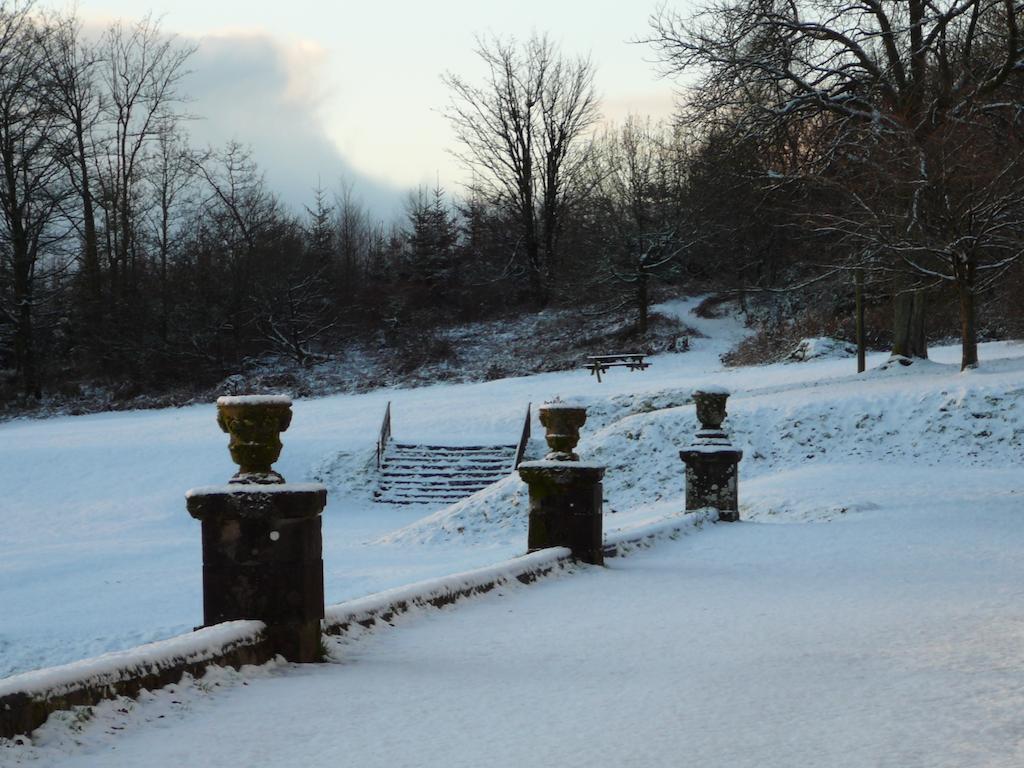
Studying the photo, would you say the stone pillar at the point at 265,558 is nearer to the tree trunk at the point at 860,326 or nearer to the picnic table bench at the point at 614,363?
the tree trunk at the point at 860,326

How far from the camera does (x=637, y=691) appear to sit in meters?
4.40

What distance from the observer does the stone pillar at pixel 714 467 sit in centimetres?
1285

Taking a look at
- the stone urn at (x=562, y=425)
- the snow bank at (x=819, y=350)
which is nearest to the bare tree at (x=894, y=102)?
the snow bank at (x=819, y=350)

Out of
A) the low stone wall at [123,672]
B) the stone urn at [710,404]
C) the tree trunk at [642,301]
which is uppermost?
the tree trunk at [642,301]

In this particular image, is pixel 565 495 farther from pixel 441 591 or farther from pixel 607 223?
pixel 607 223

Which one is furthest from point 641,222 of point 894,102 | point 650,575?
point 650,575

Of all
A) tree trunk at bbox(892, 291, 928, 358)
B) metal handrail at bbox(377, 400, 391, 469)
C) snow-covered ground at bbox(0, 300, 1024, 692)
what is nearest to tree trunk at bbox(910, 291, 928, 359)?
tree trunk at bbox(892, 291, 928, 358)

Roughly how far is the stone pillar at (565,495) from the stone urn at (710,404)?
3.99m

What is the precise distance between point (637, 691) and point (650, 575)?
13.7 ft

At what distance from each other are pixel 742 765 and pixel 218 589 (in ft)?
9.51

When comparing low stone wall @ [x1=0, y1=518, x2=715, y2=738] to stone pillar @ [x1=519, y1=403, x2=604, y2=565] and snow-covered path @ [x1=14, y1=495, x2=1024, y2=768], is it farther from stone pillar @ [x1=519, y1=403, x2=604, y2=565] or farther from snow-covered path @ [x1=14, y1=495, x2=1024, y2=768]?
stone pillar @ [x1=519, y1=403, x2=604, y2=565]

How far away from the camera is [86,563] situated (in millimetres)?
14586

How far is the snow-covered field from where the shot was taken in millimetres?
3859

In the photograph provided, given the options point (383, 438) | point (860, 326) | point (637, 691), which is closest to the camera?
point (637, 691)
